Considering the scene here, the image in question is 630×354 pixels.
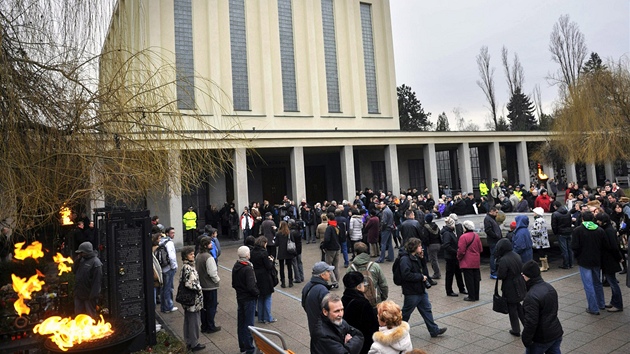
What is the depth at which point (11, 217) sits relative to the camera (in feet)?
17.2

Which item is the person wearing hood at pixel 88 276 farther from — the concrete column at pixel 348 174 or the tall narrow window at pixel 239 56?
the tall narrow window at pixel 239 56

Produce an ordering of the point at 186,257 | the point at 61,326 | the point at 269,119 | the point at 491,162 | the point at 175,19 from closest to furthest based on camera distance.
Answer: the point at 61,326
the point at 186,257
the point at 175,19
the point at 269,119
the point at 491,162

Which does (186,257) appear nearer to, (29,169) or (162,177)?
(162,177)

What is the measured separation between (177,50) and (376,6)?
48.5 feet

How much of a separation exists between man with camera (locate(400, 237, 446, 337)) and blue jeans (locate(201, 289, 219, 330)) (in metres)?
3.58

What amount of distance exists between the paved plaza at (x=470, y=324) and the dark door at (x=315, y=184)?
65.1ft

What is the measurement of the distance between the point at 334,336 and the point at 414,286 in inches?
115

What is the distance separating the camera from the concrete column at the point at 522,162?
96.1ft

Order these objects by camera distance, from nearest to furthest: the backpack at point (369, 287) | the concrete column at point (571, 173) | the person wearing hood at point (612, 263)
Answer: the backpack at point (369, 287)
the person wearing hood at point (612, 263)
the concrete column at point (571, 173)

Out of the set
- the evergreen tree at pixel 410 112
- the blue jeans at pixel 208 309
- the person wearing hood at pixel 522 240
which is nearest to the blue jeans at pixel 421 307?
the blue jeans at pixel 208 309

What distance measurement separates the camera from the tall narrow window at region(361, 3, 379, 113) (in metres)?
29.0

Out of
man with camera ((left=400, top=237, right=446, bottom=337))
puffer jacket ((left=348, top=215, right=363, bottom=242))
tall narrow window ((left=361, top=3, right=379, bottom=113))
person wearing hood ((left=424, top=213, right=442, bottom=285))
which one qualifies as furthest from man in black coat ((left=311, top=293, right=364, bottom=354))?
tall narrow window ((left=361, top=3, right=379, bottom=113))

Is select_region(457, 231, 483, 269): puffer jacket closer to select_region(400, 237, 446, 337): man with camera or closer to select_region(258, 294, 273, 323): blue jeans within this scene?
select_region(400, 237, 446, 337): man with camera

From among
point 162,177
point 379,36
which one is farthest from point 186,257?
point 379,36
